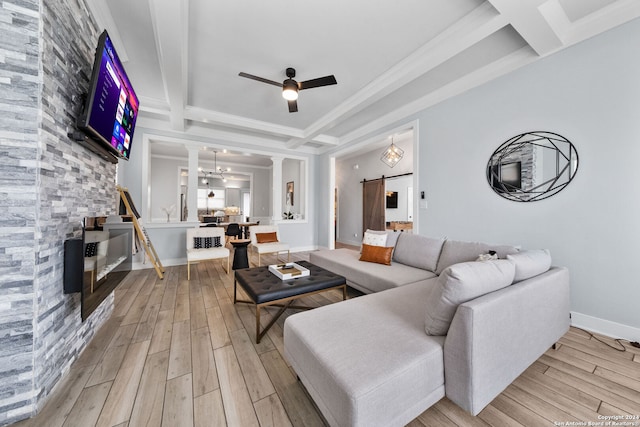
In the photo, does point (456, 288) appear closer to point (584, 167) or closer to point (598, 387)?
point (598, 387)

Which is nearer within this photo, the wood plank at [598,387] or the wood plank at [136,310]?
the wood plank at [598,387]

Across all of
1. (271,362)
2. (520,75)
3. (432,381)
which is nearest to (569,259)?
(520,75)

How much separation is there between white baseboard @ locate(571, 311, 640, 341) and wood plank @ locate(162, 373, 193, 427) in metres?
3.36

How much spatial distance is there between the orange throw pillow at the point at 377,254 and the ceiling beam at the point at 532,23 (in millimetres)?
2468

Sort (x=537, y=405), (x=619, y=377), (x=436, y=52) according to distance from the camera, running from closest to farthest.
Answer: (x=537, y=405)
(x=619, y=377)
(x=436, y=52)

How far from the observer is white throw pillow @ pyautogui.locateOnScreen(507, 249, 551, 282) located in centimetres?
153

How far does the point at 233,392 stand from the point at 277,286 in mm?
857

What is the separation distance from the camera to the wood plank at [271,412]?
1.20m

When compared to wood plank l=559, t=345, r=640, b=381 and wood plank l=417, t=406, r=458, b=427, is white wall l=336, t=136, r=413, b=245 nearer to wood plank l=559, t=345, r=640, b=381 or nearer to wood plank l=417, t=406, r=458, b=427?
wood plank l=559, t=345, r=640, b=381

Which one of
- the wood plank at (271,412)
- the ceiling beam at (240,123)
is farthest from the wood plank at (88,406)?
the ceiling beam at (240,123)

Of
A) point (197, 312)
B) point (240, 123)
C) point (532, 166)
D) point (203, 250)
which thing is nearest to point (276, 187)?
point (240, 123)

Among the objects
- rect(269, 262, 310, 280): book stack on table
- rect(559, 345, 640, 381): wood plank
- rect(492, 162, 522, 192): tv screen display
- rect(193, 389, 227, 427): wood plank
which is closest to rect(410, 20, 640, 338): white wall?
rect(492, 162, 522, 192): tv screen display

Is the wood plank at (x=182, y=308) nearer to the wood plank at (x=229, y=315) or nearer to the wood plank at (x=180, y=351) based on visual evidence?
the wood plank at (x=180, y=351)

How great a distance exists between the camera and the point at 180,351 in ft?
5.94
